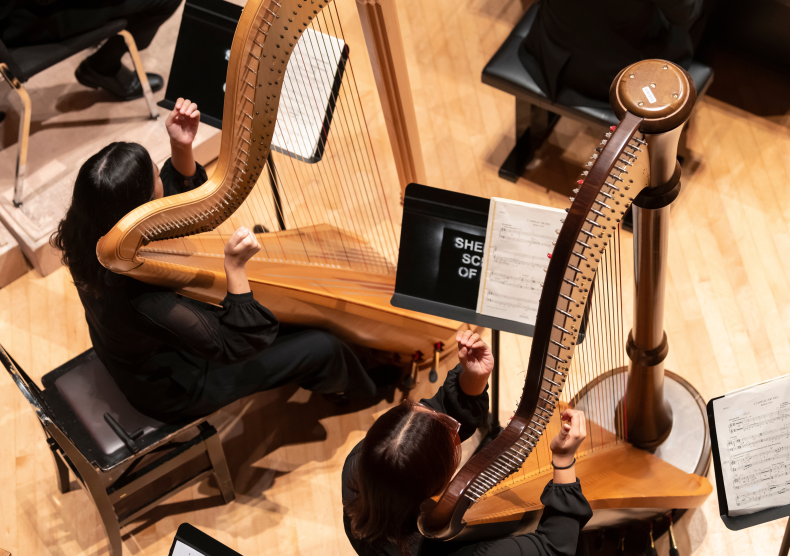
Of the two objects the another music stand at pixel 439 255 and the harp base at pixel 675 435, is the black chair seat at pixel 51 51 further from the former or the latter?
the harp base at pixel 675 435

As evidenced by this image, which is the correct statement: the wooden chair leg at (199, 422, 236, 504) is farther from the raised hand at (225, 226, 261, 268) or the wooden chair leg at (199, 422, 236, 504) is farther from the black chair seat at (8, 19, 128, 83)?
the black chair seat at (8, 19, 128, 83)

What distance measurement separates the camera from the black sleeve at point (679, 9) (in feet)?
8.43

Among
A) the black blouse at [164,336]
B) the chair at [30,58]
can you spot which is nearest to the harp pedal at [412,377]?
the black blouse at [164,336]

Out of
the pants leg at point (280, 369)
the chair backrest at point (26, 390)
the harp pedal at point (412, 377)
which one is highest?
the chair backrest at point (26, 390)

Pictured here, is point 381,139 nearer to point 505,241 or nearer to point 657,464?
point 505,241

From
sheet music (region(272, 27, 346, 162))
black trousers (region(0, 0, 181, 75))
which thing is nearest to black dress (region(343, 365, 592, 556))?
sheet music (region(272, 27, 346, 162))

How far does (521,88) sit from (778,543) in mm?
1884

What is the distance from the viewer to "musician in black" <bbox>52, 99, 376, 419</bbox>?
208cm

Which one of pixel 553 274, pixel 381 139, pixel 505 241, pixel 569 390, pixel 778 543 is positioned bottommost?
pixel 778 543

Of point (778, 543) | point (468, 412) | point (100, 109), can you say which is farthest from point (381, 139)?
point (778, 543)

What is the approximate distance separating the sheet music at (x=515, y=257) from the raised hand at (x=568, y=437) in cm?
40

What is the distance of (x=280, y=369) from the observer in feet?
8.31

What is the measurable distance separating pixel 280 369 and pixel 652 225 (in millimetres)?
1345

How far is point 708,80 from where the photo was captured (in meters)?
2.99
